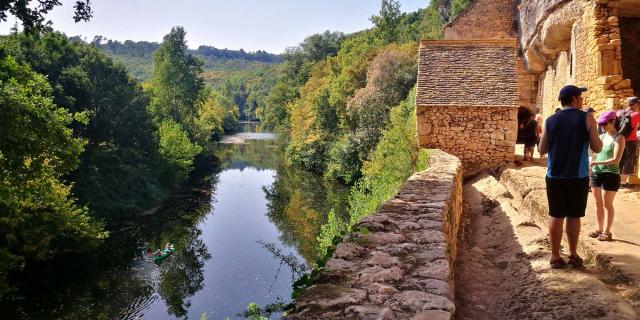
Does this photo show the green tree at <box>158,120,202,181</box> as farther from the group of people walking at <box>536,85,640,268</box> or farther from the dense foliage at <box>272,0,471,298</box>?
the group of people walking at <box>536,85,640,268</box>

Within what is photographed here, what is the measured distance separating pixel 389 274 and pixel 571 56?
13.1 m

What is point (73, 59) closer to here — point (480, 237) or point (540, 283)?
point (480, 237)

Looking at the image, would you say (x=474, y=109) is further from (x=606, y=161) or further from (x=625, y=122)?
(x=606, y=161)

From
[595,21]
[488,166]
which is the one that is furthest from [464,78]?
[595,21]

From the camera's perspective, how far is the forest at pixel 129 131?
13547mm

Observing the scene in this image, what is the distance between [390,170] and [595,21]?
7.59m

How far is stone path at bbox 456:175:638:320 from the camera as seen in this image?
13.3 feet

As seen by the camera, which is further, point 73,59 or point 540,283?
point 73,59

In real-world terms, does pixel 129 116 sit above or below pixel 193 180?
above

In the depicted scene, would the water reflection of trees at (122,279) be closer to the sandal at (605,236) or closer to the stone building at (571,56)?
the stone building at (571,56)

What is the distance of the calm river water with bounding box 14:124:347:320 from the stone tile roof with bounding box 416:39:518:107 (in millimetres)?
6156

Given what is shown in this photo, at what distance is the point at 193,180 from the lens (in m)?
38.9

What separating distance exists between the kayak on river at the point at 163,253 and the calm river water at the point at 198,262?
326 mm

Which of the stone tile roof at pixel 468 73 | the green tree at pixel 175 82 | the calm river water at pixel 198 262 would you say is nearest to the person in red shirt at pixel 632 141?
the stone tile roof at pixel 468 73
